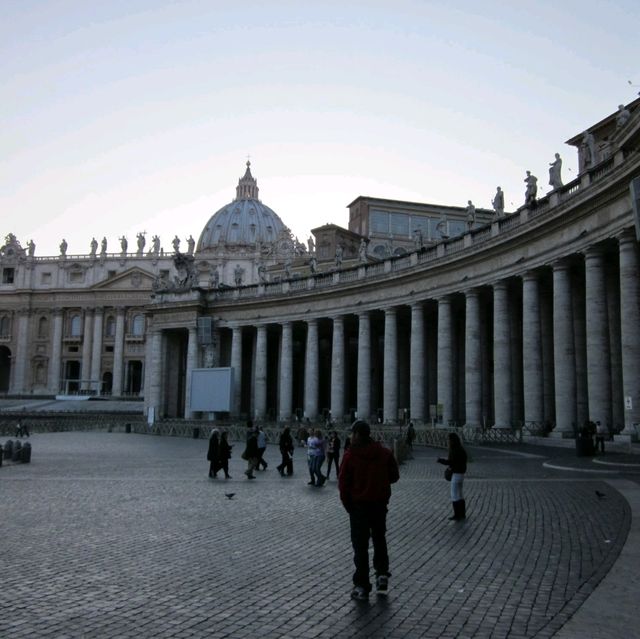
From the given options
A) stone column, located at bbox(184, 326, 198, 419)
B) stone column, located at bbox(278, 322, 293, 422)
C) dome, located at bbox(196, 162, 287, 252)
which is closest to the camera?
stone column, located at bbox(278, 322, 293, 422)

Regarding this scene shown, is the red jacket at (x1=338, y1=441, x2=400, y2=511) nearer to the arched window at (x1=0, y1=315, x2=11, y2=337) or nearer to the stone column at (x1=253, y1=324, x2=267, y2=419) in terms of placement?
the stone column at (x1=253, y1=324, x2=267, y2=419)

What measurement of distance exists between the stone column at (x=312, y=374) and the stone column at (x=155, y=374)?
623 inches

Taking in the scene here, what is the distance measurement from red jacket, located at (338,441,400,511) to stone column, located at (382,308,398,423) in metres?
45.8

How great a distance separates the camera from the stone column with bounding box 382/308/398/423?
182 ft

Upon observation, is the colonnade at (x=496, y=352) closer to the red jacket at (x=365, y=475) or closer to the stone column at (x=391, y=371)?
the stone column at (x=391, y=371)

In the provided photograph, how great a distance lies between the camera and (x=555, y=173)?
40.4 metres

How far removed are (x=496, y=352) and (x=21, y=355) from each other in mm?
118230

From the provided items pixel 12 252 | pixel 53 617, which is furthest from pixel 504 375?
pixel 12 252

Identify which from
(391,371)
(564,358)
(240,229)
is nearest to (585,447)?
(564,358)

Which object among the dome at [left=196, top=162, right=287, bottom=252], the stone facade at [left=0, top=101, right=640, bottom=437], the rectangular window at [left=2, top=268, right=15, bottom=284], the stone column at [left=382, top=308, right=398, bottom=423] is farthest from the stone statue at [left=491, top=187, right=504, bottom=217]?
the dome at [left=196, top=162, right=287, bottom=252]

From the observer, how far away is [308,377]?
64.1 m

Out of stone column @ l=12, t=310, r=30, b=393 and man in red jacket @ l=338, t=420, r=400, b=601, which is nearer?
man in red jacket @ l=338, t=420, r=400, b=601

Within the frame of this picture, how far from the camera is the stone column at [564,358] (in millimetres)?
37156

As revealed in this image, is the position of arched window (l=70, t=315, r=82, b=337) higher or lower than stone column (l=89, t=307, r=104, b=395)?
higher
